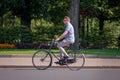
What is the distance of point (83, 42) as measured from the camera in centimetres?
3447

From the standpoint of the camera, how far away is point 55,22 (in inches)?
1650

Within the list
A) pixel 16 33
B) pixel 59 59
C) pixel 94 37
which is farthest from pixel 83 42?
pixel 59 59

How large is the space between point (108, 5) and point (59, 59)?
76.8ft

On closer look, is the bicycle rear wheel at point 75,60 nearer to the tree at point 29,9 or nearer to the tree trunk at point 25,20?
the tree at point 29,9

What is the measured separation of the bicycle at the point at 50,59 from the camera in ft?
58.9

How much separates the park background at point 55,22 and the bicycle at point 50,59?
442 inches

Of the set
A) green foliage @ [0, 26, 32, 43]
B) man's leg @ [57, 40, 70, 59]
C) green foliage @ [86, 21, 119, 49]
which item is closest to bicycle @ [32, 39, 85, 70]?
man's leg @ [57, 40, 70, 59]

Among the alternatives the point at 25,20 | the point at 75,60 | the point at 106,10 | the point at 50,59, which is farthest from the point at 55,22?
the point at 50,59

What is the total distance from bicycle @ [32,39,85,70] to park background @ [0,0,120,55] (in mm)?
11233

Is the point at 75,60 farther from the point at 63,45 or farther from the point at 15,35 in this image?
the point at 15,35

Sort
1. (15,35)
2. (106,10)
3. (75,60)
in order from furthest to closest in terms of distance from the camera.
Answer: (106,10)
(15,35)
(75,60)

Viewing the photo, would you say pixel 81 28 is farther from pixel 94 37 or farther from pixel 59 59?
pixel 59 59

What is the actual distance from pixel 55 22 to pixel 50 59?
24084mm

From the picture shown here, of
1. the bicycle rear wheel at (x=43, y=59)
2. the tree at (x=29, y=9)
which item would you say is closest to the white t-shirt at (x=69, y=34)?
the bicycle rear wheel at (x=43, y=59)
